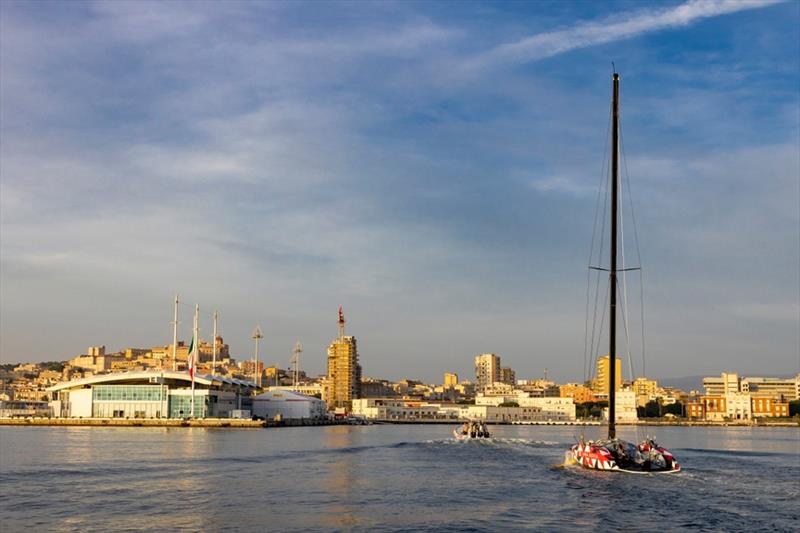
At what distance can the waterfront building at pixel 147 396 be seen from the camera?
132 m

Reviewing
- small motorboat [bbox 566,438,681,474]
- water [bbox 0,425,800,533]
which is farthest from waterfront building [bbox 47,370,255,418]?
small motorboat [bbox 566,438,681,474]

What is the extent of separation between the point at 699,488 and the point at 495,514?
1186 centimetres

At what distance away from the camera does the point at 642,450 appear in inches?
1620

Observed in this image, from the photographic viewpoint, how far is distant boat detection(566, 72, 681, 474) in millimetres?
40156

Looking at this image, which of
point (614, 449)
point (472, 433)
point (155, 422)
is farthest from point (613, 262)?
point (155, 422)

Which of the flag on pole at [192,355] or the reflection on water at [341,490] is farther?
the flag on pole at [192,355]

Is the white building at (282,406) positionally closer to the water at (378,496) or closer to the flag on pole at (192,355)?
the flag on pole at (192,355)

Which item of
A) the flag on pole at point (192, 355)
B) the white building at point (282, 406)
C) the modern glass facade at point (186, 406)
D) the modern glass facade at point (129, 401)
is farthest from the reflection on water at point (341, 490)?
the white building at point (282, 406)

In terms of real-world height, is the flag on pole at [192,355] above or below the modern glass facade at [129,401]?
above

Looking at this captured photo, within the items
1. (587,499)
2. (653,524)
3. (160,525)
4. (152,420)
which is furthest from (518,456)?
(152,420)

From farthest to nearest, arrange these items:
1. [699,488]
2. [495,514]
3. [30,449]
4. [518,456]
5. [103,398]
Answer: [103,398]
[30,449]
[518,456]
[699,488]
[495,514]

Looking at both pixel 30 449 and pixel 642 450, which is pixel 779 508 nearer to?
pixel 642 450

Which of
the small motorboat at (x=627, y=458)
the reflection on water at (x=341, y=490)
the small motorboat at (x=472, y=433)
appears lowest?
the small motorboat at (x=472, y=433)

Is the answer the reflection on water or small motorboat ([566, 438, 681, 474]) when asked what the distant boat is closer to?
small motorboat ([566, 438, 681, 474])
